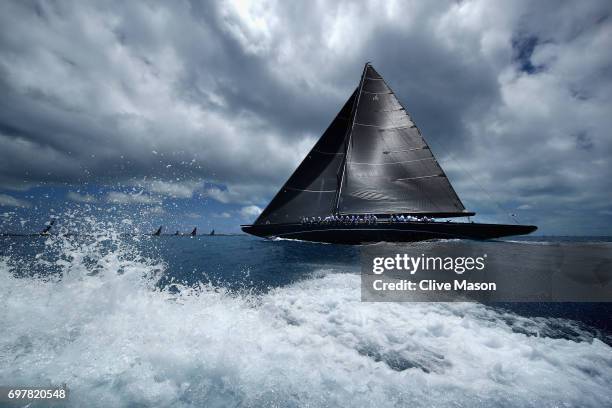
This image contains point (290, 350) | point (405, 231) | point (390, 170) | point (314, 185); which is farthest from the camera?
point (314, 185)

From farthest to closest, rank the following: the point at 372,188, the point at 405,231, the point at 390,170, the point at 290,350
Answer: the point at 390,170 → the point at 372,188 → the point at 405,231 → the point at 290,350

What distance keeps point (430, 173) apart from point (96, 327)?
1104 inches

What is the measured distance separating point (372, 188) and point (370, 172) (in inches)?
74.1

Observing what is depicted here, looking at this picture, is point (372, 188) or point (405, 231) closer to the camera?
point (405, 231)

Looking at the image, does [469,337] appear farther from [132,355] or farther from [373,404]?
[132,355]

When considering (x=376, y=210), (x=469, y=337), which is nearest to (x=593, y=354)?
(x=469, y=337)

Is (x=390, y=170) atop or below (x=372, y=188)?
atop

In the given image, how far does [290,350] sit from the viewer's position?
3740 millimetres

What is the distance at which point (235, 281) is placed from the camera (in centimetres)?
850

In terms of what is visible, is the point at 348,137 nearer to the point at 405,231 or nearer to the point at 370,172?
the point at 370,172

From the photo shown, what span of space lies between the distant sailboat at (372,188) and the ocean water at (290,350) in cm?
1722

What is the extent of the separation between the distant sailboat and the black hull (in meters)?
0.07

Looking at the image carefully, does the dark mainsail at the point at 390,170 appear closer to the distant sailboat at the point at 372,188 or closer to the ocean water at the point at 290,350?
the distant sailboat at the point at 372,188

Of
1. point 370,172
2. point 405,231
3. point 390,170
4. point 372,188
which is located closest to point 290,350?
point 405,231
